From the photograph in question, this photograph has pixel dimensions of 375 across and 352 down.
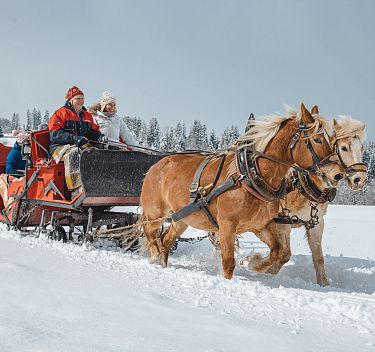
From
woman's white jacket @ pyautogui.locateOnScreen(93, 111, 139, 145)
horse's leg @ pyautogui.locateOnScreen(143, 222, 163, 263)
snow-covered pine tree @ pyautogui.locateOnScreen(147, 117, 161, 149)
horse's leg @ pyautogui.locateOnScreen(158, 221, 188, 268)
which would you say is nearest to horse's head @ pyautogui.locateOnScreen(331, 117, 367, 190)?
horse's leg @ pyautogui.locateOnScreen(158, 221, 188, 268)

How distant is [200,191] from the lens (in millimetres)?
5047

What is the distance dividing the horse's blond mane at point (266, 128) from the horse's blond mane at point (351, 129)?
0.43 ft

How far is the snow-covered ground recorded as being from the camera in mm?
2217

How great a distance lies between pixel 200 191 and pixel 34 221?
3748 mm

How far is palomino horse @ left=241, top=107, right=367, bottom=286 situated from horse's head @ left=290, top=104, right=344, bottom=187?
0.09m

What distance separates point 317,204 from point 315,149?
5.03 ft

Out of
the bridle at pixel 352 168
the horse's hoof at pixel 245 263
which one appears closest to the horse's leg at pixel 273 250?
the horse's hoof at pixel 245 263

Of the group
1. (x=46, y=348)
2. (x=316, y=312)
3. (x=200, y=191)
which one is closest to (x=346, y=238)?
(x=200, y=191)

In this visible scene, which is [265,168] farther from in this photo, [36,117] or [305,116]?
[36,117]

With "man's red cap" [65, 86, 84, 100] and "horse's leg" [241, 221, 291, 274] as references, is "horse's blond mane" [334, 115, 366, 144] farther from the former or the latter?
"man's red cap" [65, 86, 84, 100]

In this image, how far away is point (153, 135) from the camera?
9656 cm

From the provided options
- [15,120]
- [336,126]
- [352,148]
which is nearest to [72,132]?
[336,126]

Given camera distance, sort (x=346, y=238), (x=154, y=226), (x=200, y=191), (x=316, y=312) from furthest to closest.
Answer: (x=346, y=238) < (x=154, y=226) < (x=200, y=191) < (x=316, y=312)

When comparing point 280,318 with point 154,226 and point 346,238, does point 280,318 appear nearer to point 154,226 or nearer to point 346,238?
point 154,226
